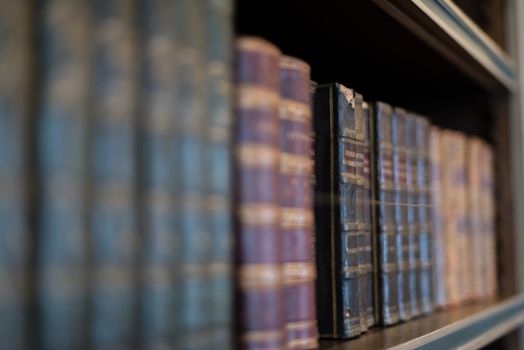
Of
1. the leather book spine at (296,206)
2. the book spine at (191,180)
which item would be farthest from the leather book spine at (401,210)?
the book spine at (191,180)

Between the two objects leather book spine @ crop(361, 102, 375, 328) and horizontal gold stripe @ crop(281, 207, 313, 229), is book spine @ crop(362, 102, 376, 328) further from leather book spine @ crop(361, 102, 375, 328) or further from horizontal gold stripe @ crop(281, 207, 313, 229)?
horizontal gold stripe @ crop(281, 207, 313, 229)

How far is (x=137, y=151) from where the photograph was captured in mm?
386

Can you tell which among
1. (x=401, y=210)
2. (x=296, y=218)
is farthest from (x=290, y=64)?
(x=401, y=210)

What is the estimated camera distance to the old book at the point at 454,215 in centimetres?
105

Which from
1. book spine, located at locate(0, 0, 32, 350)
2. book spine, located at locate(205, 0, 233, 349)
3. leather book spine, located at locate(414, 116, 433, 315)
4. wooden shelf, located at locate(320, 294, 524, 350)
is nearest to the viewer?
book spine, located at locate(0, 0, 32, 350)

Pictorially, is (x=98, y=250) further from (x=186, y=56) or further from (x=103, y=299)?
(x=186, y=56)

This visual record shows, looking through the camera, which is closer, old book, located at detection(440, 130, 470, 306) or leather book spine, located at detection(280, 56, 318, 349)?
leather book spine, located at detection(280, 56, 318, 349)

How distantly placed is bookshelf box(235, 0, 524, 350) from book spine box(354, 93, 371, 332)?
0.03m

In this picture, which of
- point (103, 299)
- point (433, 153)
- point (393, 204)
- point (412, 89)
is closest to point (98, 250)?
point (103, 299)

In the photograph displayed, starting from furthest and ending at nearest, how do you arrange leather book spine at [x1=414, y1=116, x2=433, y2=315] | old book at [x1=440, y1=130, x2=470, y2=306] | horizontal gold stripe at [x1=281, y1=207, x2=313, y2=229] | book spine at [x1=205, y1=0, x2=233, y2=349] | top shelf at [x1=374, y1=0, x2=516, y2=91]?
old book at [x1=440, y1=130, x2=470, y2=306] → leather book spine at [x1=414, y1=116, x2=433, y2=315] → top shelf at [x1=374, y1=0, x2=516, y2=91] → horizontal gold stripe at [x1=281, y1=207, x2=313, y2=229] → book spine at [x1=205, y1=0, x2=233, y2=349]

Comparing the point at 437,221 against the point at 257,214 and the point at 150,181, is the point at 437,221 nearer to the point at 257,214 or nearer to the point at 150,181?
the point at 257,214

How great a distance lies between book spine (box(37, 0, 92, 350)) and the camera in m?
0.34

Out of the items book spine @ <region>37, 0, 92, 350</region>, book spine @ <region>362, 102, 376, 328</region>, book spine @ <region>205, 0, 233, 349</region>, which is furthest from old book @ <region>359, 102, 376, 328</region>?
book spine @ <region>37, 0, 92, 350</region>

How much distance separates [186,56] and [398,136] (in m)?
0.52
